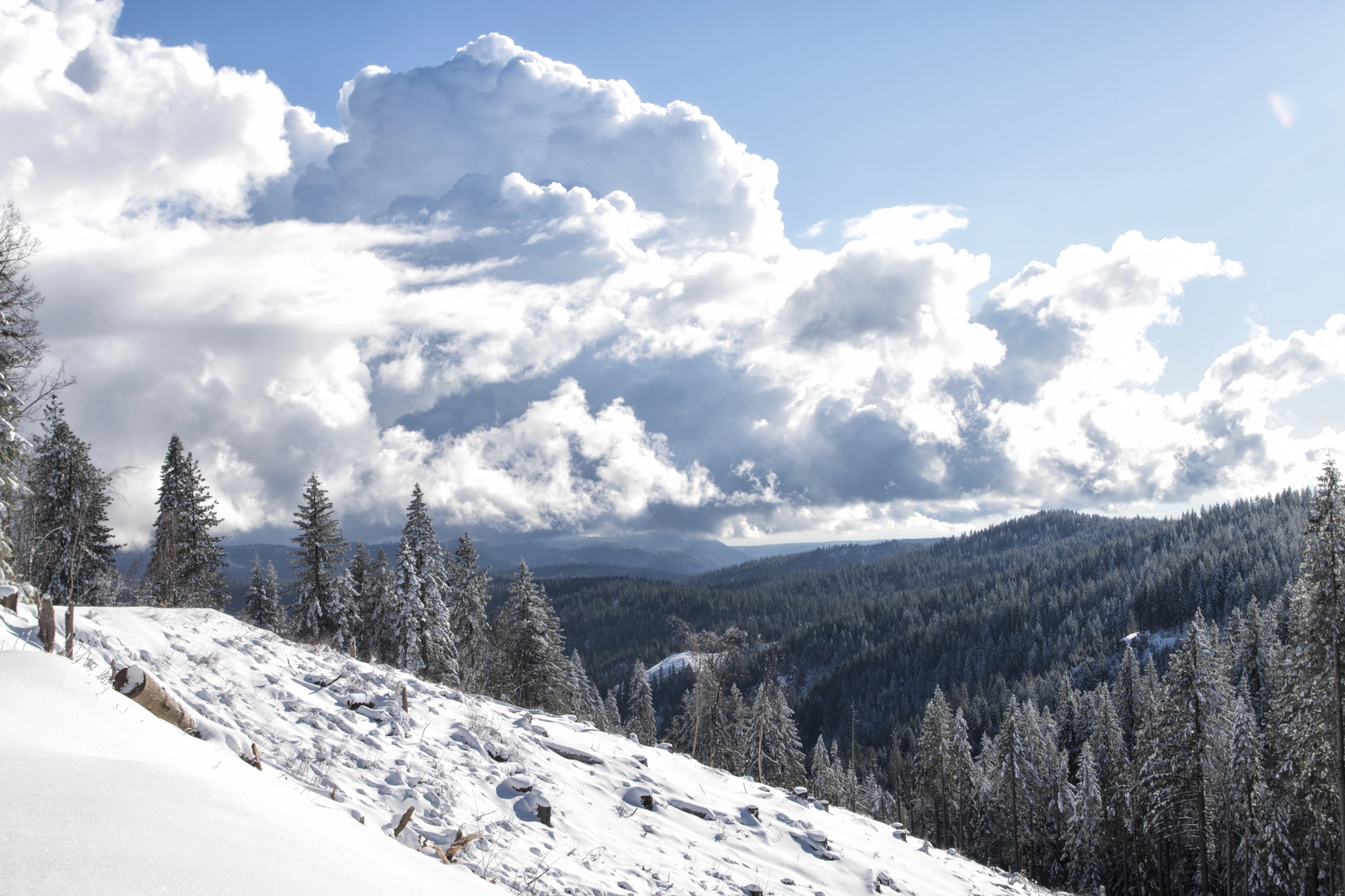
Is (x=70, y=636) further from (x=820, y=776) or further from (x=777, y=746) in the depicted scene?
(x=820, y=776)

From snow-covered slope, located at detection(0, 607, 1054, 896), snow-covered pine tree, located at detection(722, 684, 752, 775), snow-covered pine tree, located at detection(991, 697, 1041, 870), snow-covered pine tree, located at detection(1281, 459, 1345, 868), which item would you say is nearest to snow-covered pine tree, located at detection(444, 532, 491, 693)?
snow-covered pine tree, located at detection(722, 684, 752, 775)

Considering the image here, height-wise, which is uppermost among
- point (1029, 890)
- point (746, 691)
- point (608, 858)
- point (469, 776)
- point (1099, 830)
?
point (469, 776)

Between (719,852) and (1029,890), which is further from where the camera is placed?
(1029,890)

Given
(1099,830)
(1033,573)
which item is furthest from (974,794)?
(1033,573)

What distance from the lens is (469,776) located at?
32.6 feet

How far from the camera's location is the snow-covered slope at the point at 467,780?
304 inches

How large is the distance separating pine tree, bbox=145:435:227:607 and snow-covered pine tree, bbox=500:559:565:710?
1437 cm

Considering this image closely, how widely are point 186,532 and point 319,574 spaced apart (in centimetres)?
648

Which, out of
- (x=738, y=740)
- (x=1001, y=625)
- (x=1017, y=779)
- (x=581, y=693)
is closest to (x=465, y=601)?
(x=581, y=693)

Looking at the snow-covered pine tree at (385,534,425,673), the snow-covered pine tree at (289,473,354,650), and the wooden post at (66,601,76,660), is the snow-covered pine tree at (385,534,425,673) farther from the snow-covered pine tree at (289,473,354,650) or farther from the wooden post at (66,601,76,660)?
the wooden post at (66,601,76,660)

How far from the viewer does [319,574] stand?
123 feet

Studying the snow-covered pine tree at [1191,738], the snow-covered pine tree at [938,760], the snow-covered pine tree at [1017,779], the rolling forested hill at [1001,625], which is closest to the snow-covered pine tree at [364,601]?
the snow-covered pine tree at [938,760]

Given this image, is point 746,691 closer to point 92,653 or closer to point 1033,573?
point 1033,573

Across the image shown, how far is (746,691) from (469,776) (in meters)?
142
